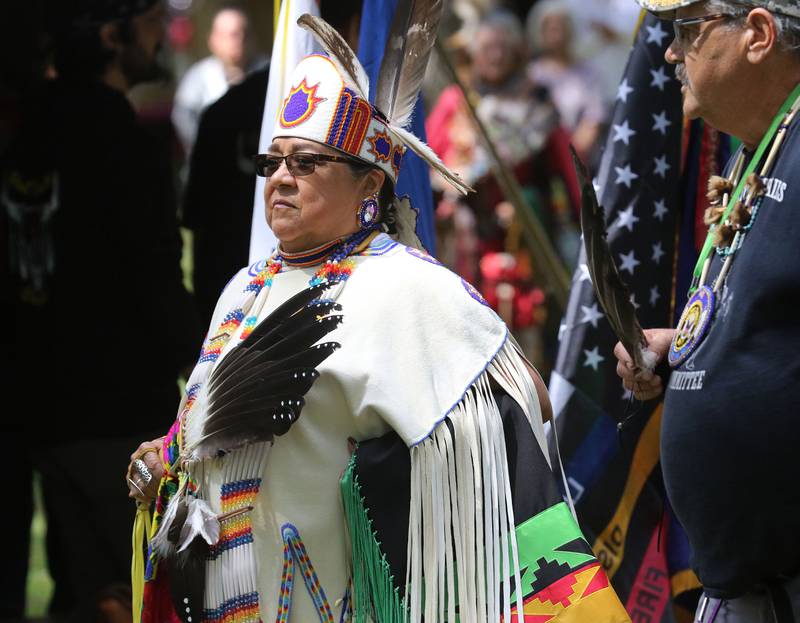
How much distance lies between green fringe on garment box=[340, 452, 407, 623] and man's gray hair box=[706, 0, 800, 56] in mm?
1161

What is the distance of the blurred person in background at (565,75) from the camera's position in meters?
8.74

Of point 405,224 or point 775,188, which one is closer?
point 775,188

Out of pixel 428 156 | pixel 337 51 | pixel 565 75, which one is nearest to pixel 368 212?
pixel 428 156

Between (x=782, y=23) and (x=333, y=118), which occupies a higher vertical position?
(x=782, y=23)

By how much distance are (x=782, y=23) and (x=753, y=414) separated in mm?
757

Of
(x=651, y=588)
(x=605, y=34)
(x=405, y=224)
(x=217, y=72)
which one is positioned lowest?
(x=651, y=588)

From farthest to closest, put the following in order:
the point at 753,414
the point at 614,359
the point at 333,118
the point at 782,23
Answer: the point at 614,359 < the point at 333,118 < the point at 782,23 < the point at 753,414

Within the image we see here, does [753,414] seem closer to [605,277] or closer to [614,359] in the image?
[605,277]

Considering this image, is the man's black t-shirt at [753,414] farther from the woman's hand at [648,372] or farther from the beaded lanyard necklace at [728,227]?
the woman's hand at [648,372]

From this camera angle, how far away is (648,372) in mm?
2865

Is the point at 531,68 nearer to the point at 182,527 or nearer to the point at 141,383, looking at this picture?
the point at 141,383

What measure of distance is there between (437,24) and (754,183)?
1.00m

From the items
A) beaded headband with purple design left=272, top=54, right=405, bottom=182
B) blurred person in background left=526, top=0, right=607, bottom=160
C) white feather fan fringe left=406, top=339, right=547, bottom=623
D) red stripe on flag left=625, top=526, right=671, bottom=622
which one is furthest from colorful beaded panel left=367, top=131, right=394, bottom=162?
blurred person in background left=526, top=0, right=607, bottom=160

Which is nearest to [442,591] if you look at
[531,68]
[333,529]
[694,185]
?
[333,529]
